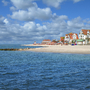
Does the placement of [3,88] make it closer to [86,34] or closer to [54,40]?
[86,34]

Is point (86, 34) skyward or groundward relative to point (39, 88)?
skyward

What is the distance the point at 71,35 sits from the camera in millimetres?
141500

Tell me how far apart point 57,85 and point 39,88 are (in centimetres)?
142

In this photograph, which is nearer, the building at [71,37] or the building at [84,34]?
the building at [84,34]

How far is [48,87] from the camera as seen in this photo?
339 inches

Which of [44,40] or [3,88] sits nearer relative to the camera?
[3,88]

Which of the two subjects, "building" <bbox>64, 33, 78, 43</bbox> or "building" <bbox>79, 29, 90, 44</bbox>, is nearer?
"building" <bbox>79, 29, 90, 44</bbox>

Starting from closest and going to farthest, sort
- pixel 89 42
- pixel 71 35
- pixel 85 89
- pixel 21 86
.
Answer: pixel 85 89, pixel 21 86, pixel 89 42, pixel 71 35

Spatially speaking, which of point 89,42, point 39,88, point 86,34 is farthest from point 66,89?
point 86,34

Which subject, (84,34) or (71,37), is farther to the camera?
(71,37)

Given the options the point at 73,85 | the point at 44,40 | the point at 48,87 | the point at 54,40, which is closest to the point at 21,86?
the point at 48,87

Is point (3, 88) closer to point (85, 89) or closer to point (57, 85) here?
point (57, 85)

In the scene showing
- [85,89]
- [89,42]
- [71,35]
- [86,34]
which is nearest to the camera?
[85,89]

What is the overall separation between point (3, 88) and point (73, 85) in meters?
4.96
